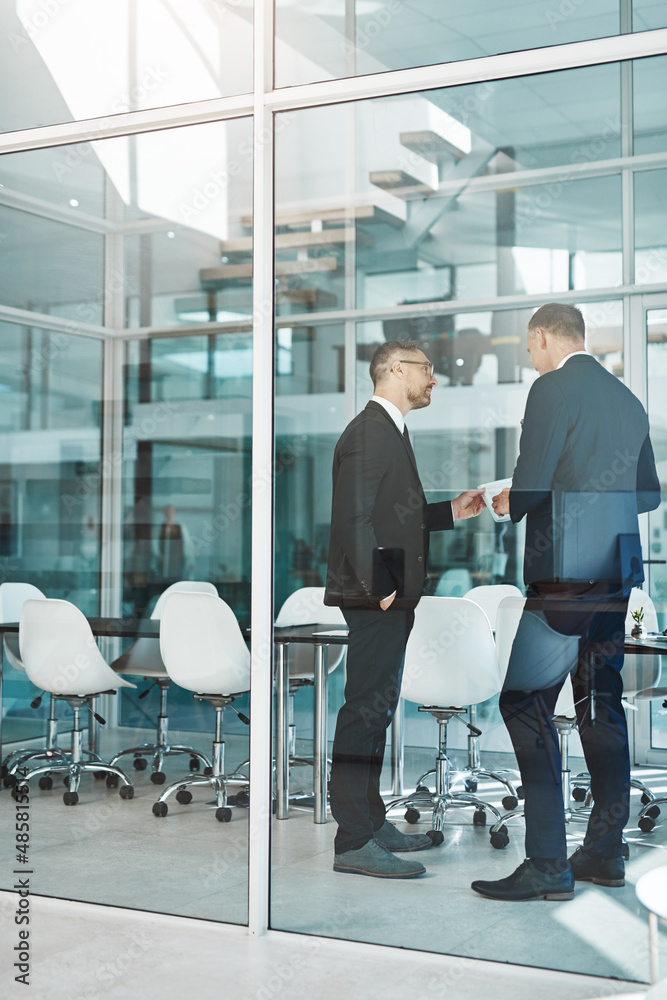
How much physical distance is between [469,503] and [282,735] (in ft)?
3.51

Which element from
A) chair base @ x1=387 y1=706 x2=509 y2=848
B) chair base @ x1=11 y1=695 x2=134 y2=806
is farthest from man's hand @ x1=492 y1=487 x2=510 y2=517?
chair base @ x1=11 y1=695 x2=134 y2=806

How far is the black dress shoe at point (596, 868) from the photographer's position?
336 centimetres

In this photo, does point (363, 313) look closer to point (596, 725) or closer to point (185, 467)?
point (596, 725)

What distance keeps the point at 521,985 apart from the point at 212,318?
4.88 metres

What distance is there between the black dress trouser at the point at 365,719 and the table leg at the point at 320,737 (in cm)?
3

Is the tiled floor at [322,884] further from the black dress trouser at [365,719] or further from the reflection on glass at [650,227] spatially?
the reflection on glass at [650,227]

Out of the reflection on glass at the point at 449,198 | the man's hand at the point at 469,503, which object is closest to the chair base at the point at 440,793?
the man's hand at the point at 469,503

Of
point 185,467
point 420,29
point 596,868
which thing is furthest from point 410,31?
point 185,467

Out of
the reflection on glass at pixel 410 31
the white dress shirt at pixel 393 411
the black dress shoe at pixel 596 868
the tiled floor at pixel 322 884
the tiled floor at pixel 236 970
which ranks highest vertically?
the reflection on glass at pixel 410 31

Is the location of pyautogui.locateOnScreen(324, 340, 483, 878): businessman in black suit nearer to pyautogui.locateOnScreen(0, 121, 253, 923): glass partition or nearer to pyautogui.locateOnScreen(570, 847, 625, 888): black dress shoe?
pyautogui.locateOnScreen(570, 847, 625, 888): black dress shoe

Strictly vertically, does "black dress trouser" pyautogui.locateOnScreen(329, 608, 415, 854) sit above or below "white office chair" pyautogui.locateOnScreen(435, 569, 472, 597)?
below

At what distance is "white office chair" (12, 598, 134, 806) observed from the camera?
503cm

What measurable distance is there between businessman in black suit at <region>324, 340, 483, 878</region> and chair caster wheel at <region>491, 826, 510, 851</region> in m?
0.23

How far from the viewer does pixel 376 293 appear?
4320mm
